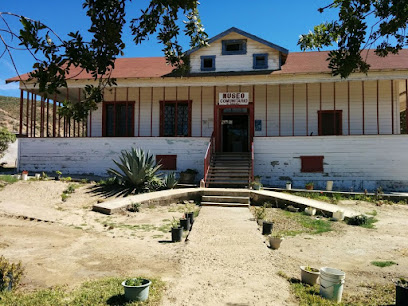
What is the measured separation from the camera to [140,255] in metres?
5.99

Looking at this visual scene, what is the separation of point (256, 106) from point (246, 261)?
12.5m

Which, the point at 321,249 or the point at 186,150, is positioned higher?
the point at 186,150

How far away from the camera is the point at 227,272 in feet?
16.3

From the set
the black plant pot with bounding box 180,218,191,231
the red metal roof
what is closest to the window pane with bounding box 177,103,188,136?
the red metal roof

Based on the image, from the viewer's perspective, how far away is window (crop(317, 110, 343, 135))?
16594mm

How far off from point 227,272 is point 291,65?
15153mm

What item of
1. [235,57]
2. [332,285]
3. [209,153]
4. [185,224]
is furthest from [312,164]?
[332,285]

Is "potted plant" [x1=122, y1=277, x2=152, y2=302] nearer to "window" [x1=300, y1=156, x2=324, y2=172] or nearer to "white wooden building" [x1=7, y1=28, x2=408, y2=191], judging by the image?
"white wooden building" [x1=7, y1=28, x2=408, y2=191]

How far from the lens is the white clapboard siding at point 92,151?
15.5 meters

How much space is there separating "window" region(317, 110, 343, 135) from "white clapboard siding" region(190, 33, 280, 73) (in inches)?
136

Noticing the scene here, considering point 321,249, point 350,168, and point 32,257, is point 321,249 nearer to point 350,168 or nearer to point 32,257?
point 32,257

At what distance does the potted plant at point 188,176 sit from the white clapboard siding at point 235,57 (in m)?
5.83

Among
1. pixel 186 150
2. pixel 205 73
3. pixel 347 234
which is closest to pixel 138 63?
pixel 205 73

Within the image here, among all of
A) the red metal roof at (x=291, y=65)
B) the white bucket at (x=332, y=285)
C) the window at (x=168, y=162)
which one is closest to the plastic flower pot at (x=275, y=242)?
the white bucket at (x=332, y=285)
